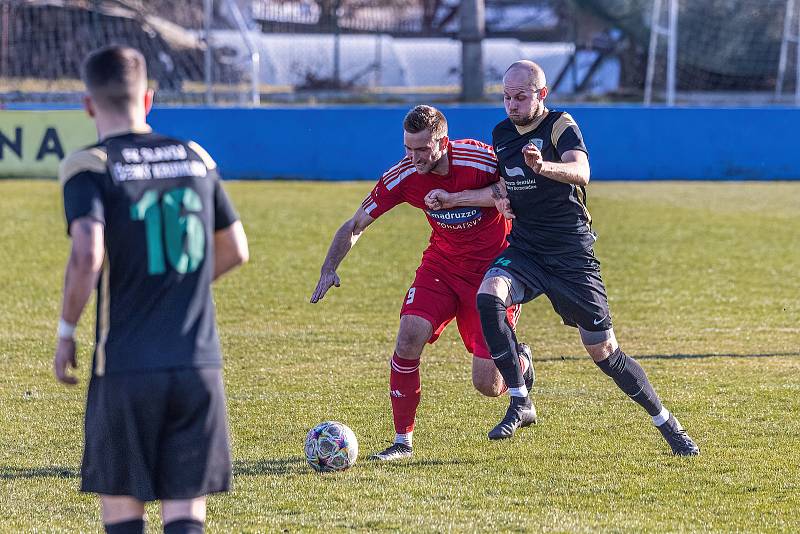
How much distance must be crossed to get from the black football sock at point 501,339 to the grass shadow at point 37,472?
2130 mm

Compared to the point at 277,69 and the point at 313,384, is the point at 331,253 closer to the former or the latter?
the point at 313,384

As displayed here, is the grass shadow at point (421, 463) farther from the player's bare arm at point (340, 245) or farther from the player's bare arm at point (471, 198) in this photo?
the player's bare arm at point (471, 198)

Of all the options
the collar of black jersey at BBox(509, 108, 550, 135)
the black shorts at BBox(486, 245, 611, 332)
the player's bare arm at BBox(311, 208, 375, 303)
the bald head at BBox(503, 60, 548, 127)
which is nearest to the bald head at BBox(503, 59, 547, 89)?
the bald head at BBox(503, 60, 548, 127)

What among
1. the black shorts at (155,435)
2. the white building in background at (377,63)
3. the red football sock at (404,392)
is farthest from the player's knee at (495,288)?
the white building in background at (377,63)

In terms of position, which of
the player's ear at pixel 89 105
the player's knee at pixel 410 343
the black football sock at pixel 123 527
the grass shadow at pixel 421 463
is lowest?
the grass shadow at pixel 421 463

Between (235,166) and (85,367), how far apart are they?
35.3 feet

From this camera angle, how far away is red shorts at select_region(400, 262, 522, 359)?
6516 mm

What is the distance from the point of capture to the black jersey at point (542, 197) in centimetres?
621

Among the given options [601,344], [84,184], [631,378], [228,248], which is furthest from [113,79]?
[631,378]

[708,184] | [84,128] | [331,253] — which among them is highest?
[331,253]

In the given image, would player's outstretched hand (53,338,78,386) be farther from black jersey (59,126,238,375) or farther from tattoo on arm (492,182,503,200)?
tattoo on arm (492,182,503,200)

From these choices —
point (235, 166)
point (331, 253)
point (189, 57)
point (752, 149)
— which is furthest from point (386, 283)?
point (189, 57)

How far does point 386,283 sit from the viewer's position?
459 inches

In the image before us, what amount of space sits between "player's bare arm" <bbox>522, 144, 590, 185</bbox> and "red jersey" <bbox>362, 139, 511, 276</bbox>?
67 centimetres
